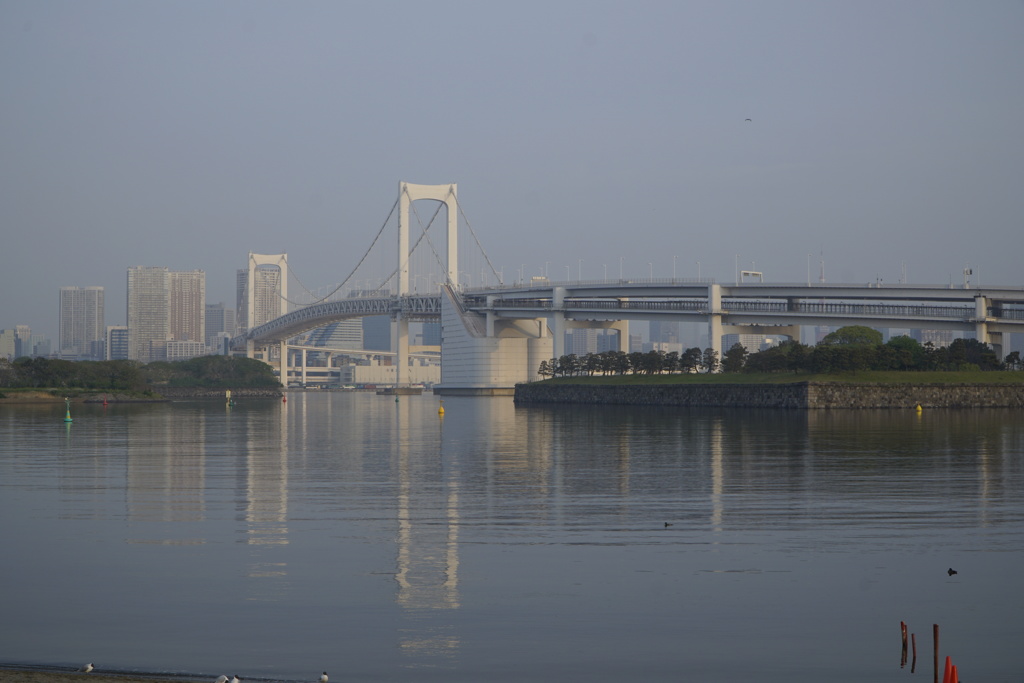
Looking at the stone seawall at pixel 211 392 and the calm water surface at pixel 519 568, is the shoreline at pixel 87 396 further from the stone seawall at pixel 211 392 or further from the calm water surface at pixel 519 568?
the calm water surface at pixel 519 568

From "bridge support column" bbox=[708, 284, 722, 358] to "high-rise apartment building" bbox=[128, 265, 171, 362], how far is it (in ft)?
480

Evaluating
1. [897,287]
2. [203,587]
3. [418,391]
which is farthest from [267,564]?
[418,391]

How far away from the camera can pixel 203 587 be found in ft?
27.5

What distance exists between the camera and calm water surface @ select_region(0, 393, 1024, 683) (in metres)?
6.65

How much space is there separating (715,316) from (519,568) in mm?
51696

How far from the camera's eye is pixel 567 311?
2798 inches

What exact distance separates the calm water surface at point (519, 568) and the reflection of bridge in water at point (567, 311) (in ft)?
113

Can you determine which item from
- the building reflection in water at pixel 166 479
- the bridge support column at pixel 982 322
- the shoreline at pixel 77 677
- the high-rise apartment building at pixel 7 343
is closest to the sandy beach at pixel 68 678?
the shoreline at pixel 77 677

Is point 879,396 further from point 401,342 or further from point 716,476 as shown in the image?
point 401,342

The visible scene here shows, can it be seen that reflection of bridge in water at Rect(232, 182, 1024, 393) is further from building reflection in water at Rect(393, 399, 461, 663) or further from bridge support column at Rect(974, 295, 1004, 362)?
building reflection in water at Rect(393, 399, 461, 663)

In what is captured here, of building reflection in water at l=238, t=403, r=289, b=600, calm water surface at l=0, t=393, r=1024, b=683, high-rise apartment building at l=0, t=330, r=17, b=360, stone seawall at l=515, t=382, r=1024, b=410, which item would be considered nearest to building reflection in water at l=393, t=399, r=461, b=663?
calm water surface at l=0, t=393, r=1024, b=683

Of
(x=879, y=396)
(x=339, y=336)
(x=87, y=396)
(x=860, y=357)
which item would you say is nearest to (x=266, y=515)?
(x=879, y=396)

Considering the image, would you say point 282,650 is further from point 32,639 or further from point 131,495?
point 131,495

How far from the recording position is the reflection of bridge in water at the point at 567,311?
165 feet
